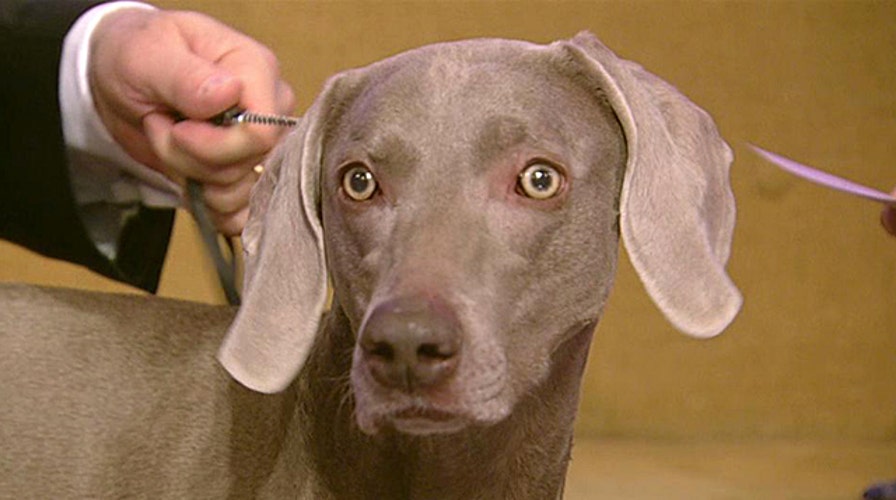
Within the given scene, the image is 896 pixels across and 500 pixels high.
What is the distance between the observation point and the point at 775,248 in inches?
Result: 150

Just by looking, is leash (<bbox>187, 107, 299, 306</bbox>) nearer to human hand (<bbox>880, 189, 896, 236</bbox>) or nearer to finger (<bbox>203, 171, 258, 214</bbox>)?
finger (<bbox>203, 171, 258, 214</bbox>)

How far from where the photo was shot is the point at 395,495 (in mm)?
1333

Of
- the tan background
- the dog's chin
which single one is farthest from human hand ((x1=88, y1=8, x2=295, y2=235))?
the tan background

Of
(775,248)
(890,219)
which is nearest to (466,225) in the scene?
(890,219)

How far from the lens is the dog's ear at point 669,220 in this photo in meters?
1.25

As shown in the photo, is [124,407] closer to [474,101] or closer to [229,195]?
[229,195]

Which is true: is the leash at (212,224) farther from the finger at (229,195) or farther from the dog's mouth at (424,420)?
the dog's mouth at (424,420)

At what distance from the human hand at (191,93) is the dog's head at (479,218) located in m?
0.25

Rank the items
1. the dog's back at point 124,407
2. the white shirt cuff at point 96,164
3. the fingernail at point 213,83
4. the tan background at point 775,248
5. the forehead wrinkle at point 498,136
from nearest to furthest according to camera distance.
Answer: the forehead wrinkle at point 498,136 < the dog's back at point 124,407 < the fingernail at point 213,83 < the white shirt cuff at point 96,164 < the tan background at point 775,248

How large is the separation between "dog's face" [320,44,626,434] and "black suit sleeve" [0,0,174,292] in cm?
66

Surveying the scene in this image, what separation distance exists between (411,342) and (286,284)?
297mm

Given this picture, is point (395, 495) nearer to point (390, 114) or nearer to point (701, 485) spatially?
point (390, 114)

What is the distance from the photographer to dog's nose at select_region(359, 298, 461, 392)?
105 centimetres

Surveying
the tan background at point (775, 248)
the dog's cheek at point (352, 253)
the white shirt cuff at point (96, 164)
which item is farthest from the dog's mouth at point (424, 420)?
the tan background at point (775, 248)
